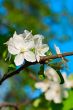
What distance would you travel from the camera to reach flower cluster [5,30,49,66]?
1.66 m

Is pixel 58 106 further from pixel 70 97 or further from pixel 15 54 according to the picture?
pixel 15 54

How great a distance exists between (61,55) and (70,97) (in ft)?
4.64

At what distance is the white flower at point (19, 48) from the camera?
5.47 ft

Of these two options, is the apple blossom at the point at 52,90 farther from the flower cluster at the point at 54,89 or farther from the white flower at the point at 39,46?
the white flower at the point at 39,46

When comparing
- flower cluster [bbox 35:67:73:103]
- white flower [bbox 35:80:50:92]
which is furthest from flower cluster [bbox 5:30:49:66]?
white flower [bbox 35:80:50:92]

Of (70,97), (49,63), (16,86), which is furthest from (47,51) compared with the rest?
(16,86)

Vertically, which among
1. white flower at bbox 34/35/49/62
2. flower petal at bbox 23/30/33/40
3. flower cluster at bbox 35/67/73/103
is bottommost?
white flower at bbox 34/35/49/62

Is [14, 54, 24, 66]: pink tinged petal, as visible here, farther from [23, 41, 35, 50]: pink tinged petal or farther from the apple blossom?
the apple blossom

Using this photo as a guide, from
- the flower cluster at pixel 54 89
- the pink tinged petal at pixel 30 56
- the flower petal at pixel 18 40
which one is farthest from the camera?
the flower cluster at pixel 54 89

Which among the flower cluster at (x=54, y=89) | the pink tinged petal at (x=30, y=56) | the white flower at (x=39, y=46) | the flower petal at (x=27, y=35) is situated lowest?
the pink tinged petal at (x=30, y=56)

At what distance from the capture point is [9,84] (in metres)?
6.88

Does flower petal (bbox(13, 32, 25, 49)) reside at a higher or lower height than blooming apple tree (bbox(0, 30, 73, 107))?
higher

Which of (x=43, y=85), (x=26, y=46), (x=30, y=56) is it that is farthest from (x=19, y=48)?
(x=43, y=85)

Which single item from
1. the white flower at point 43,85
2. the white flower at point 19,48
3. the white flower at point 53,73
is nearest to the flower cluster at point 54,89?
the white flower at point 43,85
